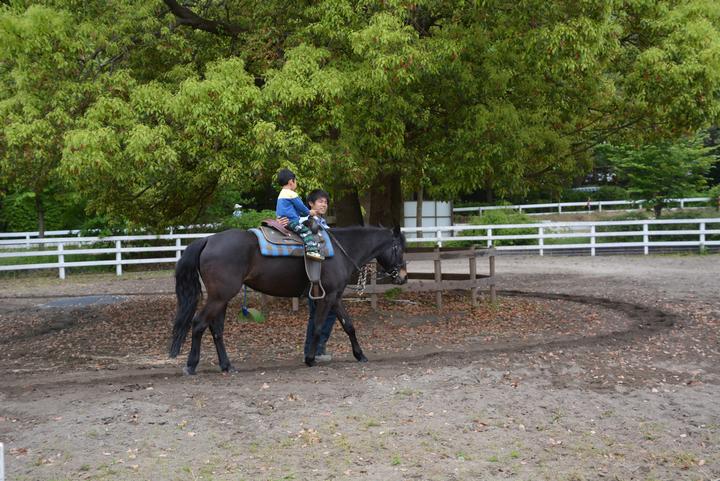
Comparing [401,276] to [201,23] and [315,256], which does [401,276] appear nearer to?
[315,256]

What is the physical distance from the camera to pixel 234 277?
902cm

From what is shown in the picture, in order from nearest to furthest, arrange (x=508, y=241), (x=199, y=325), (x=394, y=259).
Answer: (x=199, y=325)
(x=394, y=259)
(x=508, y=241)

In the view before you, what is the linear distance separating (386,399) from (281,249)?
98.8 inches

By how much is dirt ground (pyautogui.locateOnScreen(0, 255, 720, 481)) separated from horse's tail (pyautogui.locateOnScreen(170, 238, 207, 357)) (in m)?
0.55

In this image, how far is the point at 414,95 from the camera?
12.0 m

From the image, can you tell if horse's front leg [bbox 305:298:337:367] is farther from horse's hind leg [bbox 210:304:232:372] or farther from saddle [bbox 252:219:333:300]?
horse's hind leg [bbox 210:304:232:372]

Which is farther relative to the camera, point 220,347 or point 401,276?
point 401,276

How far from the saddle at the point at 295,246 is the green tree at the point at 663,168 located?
2232cm

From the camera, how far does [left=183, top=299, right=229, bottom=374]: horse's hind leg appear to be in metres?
8.92

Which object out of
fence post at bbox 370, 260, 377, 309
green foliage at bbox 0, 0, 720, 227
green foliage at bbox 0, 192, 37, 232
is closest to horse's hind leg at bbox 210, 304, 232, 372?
green foliage at bbox 0, 0, 720, 227

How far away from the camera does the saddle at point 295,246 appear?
9258mm

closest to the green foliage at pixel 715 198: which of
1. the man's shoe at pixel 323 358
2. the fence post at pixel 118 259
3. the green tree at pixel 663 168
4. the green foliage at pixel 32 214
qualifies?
the green tree at pixel 663 168

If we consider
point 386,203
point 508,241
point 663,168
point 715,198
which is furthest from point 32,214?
point 715,198

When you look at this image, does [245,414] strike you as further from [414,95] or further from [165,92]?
[414,95]
